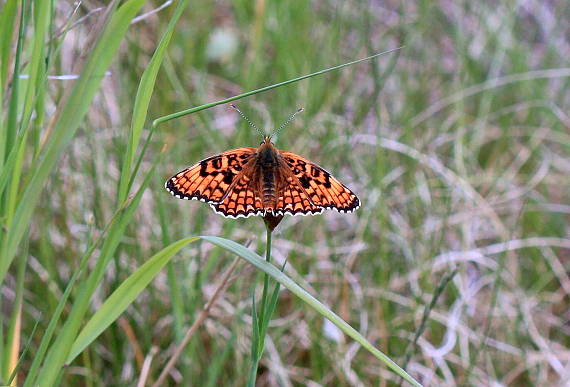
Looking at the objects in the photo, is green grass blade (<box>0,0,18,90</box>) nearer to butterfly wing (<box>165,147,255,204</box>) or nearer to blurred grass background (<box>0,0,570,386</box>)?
blurred grass background (<box>0,0,570,386</box>)

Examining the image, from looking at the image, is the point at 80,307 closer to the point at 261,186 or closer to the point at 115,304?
the point at 115,304

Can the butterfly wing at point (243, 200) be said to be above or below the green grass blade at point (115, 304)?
above

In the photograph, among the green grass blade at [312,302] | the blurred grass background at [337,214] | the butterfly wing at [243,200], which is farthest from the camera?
the blurred grass background at [337,214]

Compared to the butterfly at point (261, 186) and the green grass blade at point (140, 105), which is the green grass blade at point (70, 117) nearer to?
the green grass blade at point (140, 105)

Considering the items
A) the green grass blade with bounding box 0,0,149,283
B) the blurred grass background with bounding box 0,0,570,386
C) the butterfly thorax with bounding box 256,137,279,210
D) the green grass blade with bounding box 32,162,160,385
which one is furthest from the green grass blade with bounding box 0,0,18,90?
the butterfly thorax with bounding box 256,137,279,210

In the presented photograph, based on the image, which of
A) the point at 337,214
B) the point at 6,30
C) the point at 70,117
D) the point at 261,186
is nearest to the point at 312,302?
the point at 261,186

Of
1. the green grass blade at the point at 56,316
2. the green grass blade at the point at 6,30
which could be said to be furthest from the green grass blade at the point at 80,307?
the green grass blade at the point at 6,30

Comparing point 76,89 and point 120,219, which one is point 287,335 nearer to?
point 120,219

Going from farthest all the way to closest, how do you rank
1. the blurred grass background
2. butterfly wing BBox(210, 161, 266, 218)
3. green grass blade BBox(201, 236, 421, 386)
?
the blurred grass background, butterfly wing BBox(210, 161, 266, 218), green grass blade BBox(201, 236, 421, 386)
